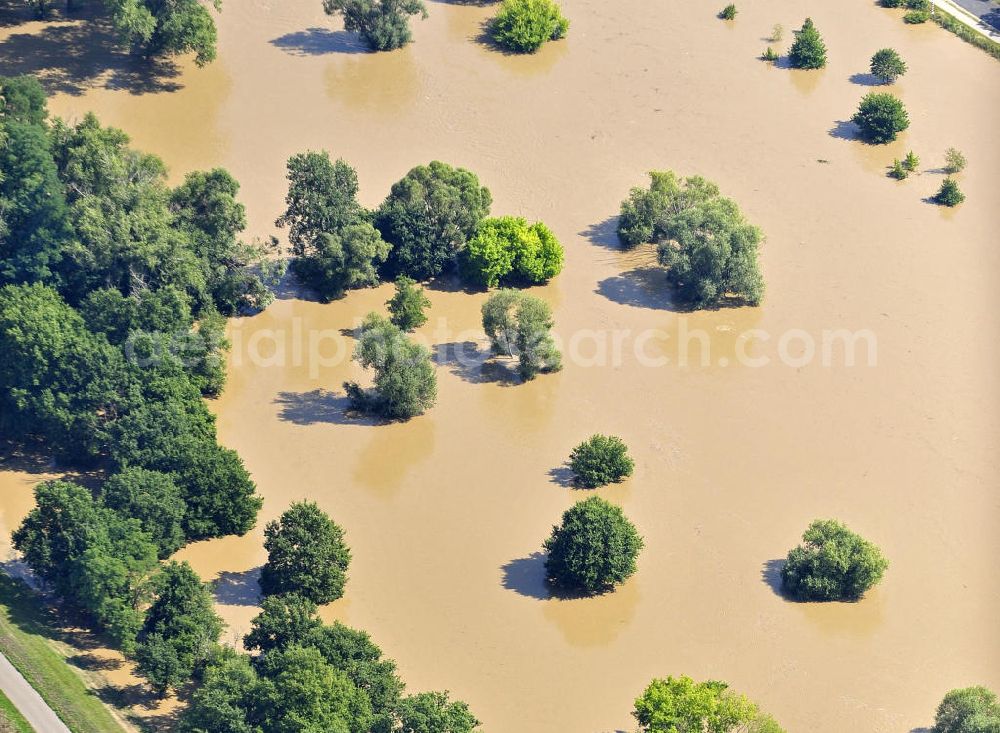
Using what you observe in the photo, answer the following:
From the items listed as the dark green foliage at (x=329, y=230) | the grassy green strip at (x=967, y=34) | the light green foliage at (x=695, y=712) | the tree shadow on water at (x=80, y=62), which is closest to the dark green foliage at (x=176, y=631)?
the light green foliage at (x=695, y=712)

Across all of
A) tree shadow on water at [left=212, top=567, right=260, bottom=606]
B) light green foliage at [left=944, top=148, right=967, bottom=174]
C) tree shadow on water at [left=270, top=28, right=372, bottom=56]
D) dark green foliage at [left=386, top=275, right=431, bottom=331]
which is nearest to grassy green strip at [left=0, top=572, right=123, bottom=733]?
tree shadow on water at [left=212, top=567, right=260, bottom=606]

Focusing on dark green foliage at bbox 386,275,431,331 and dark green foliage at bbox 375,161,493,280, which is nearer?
dark green foliage at bbox 386,275,431,331

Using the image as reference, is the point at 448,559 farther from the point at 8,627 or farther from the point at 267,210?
the point at 267,210

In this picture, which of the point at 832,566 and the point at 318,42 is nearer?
the point at 832,566

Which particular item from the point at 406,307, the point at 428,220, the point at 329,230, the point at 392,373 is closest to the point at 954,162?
the point at 428,220

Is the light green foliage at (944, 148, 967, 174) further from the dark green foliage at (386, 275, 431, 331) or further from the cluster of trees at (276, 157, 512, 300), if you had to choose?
the dark green foliage at (386, 275, 431, 331)

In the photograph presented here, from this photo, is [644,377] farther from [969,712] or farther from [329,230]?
[969,712]

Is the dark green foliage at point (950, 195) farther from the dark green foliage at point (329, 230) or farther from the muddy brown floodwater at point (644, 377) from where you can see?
the dark green foliage at point (329, 230)
